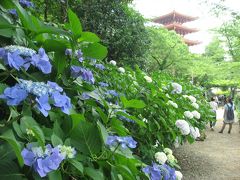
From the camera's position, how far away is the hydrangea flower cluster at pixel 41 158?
60cm

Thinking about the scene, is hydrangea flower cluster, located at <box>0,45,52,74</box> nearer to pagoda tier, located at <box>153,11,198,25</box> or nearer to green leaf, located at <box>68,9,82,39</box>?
green leaf, located at <box>68,9,82,39</box>

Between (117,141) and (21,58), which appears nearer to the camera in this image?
(21,58)

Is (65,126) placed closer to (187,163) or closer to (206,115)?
(206,115)

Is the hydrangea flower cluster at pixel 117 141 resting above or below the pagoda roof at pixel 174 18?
below

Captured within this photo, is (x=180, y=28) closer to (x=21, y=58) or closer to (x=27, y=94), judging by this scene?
(x=21, y=58)

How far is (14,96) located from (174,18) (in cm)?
3303

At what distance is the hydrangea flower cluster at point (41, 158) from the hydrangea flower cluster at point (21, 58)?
0.23 meters

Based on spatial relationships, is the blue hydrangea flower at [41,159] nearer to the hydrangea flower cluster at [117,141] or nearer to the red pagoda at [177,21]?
the hydrangea flower cluster at [117,141]

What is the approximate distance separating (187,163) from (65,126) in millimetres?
4950

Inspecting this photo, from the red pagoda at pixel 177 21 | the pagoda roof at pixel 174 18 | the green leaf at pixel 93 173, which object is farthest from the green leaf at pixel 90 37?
the pagoda roof at pixel 174 18

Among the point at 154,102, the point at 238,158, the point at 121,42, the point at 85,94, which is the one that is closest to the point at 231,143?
the point at 238,158

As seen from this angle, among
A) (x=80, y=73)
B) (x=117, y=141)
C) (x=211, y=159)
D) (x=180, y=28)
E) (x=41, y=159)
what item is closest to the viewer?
(x=41, y=159)

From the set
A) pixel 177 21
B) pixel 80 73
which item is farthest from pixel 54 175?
pixel 177 21

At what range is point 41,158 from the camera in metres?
0.61
